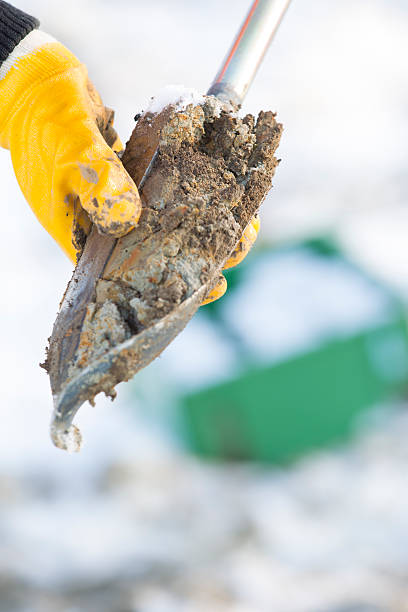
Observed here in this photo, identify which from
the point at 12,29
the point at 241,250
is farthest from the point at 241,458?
the point at 12,29

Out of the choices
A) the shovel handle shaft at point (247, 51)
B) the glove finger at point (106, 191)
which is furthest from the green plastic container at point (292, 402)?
the glove finger at point (106, 191)

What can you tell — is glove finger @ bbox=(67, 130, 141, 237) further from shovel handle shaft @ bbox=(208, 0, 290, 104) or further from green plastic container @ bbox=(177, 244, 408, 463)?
green plastic container @ bbox=(177, 244, 408, 463)

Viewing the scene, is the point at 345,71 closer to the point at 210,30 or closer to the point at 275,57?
the point at 275,57

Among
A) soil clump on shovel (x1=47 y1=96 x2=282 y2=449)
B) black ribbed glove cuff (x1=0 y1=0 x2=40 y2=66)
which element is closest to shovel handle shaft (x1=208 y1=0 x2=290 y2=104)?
soil clump on shovel (x1=47 y1=96 x2=282 y2=449)

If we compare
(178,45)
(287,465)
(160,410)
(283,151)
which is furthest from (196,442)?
(178,45)

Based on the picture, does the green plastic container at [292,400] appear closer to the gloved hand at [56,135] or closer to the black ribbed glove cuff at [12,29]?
the gloved hand at [56,135]

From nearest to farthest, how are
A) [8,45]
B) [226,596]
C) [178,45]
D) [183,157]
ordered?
[183,157] < [8,45] < [226,596] < [178,45]

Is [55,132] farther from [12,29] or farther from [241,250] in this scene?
[241,250]
